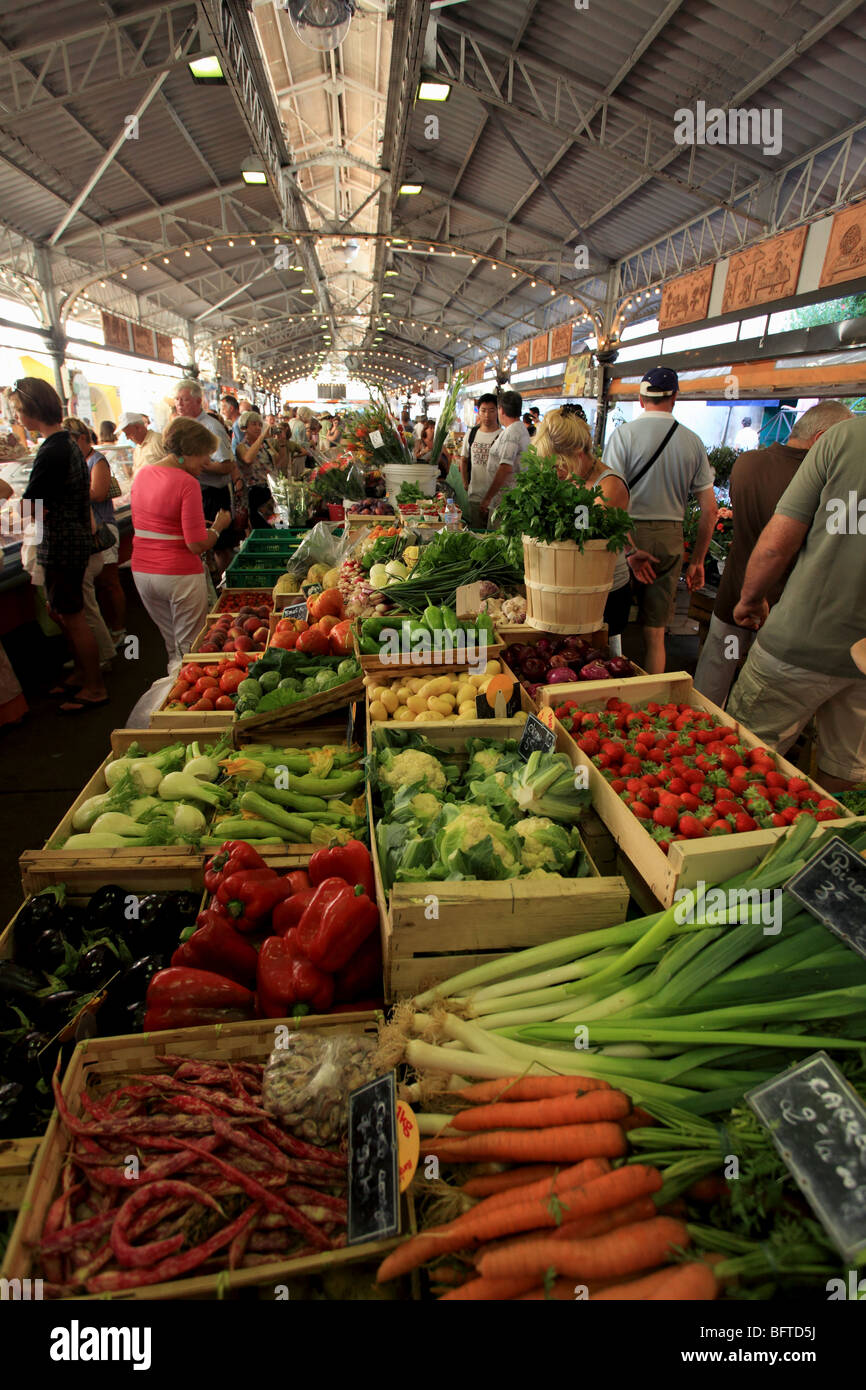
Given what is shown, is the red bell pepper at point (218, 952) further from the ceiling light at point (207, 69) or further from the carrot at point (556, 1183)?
the ceiling light at point (207, 69)

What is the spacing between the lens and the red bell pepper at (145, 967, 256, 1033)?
1696mm

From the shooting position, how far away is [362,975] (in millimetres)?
1896

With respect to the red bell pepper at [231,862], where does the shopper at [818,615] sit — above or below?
above

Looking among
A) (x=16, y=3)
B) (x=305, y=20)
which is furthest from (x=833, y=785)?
(x=16, y=3)

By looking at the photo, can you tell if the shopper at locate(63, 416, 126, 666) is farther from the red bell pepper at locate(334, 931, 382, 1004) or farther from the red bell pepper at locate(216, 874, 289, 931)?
the red bell pepper at locate(334, 931, 382, 1004)

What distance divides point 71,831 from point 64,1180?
1.45 m

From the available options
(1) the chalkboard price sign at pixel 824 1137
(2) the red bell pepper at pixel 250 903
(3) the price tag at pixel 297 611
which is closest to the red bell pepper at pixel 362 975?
(2) the red bell pepper at pixel 250 903

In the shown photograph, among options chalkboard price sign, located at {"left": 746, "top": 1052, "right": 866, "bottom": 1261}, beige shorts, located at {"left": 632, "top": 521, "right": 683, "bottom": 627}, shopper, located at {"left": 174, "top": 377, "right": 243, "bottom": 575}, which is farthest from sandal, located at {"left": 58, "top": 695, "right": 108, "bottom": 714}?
chalkboard price sign, located at {"left": 746, "top": 1052, "right": 866, "bottom": 1261}

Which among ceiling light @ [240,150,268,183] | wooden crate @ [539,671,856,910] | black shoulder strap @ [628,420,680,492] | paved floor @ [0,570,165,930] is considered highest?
ceiling light @ [240,150,268,183]

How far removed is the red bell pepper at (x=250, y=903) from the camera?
2.00 metres

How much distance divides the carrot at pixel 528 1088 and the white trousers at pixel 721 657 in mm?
3414

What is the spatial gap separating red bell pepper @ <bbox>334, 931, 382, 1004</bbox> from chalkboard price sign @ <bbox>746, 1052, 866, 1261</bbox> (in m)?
1.01

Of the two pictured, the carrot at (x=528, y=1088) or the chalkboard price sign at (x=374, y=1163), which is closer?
the chalkboard price sign at (x=374, y=1163)

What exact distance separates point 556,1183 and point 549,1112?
11cm
